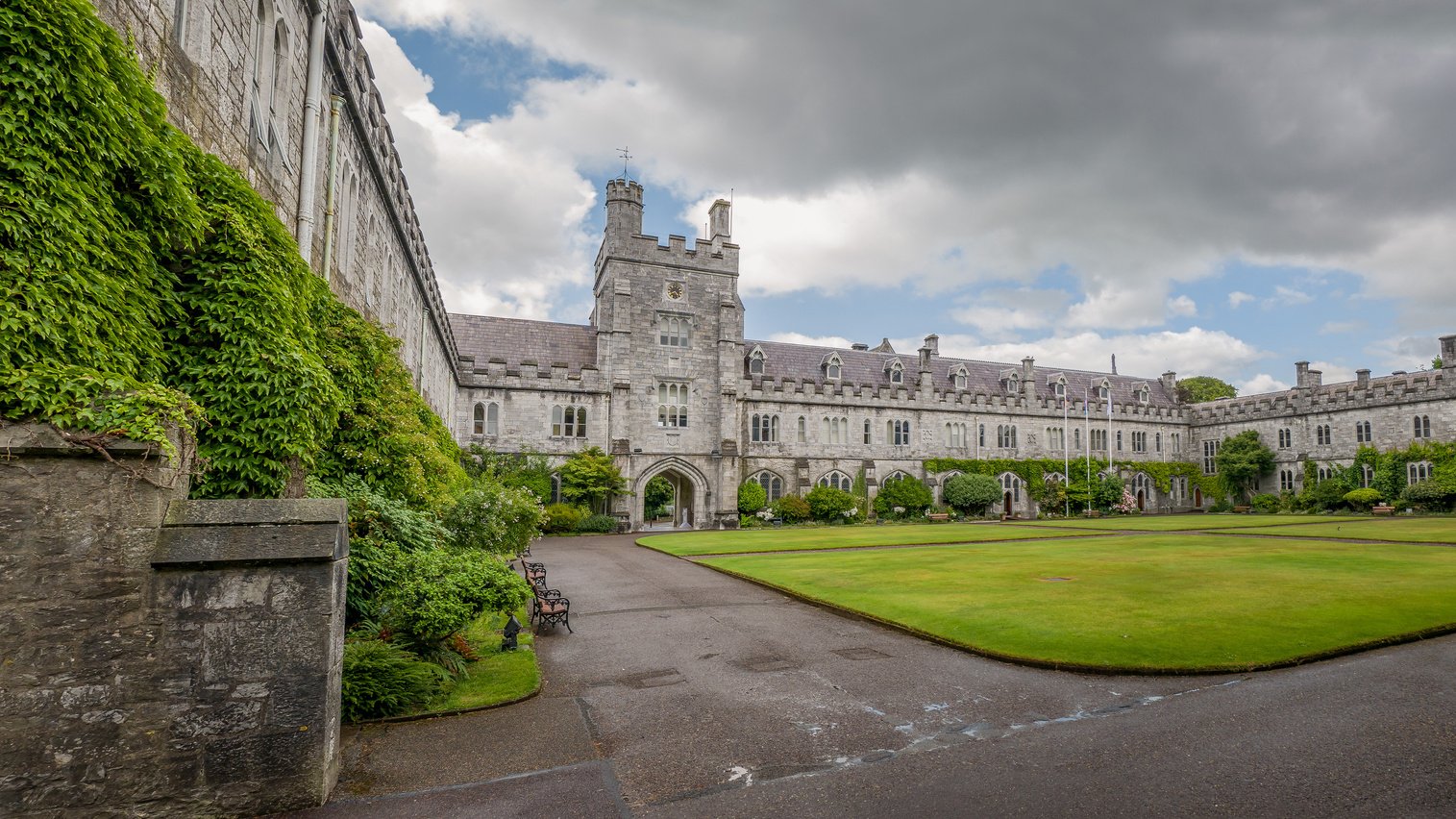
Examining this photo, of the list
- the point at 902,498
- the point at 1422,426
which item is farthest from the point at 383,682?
the point at 1422,426

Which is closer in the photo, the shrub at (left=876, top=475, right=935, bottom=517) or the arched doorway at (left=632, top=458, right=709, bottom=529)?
the arched doorway at (left=632, top=458, right=709, bottom=529)

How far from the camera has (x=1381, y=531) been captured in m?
26.7

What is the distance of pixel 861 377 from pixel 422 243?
32.4m

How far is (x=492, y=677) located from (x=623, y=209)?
110ft

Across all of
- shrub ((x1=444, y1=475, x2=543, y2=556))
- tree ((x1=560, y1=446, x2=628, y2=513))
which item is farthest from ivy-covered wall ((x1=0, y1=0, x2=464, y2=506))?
tree ((x1=560, y1=446, x2=628, y2=513))

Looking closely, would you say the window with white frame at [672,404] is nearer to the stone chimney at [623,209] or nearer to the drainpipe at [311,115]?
the stone chimney at [623,209]

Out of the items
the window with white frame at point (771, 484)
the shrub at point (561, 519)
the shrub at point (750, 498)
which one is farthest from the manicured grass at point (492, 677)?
the window with white frame at point (771, 484)

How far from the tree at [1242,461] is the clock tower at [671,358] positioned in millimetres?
37013

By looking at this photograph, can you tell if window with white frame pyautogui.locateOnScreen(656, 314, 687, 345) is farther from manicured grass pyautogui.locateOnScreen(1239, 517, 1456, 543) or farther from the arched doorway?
manicured grass pyautogui.locateOnScreen(1239, 517, 1456, 543)

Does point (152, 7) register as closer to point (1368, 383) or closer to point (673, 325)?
point (673, 325)

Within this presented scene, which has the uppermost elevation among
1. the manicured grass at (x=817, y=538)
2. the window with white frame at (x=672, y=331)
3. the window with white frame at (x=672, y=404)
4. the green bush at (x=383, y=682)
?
the window with white frame at (x=672, y=331)

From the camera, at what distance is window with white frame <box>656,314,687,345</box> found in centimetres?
3984

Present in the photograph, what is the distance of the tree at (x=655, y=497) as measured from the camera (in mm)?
48753

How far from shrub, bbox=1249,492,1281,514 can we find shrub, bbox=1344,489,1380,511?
3845mm
